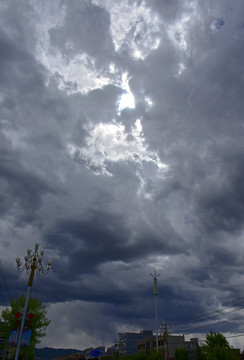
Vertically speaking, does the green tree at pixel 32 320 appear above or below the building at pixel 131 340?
below

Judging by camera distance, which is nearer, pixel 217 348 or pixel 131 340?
pixel 217 348

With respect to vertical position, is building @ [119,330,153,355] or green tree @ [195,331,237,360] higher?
building @ [119,330,153,355]

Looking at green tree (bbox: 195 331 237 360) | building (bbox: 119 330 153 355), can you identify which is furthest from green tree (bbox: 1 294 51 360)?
building (bbox: 119 330 153 355)

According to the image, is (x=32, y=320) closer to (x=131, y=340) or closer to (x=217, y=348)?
(x=217, y=348)

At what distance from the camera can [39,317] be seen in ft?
168

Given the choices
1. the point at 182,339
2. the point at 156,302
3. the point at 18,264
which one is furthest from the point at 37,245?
the point at 182,339

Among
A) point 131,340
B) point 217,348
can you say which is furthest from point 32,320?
point 131,340

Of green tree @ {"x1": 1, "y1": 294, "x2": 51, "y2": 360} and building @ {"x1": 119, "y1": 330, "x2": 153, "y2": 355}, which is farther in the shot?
building @ {"x1": 119, "y1": 330, "x2": 153, "y2": 355}

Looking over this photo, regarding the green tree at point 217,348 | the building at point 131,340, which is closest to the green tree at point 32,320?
the green tree at point 217,348

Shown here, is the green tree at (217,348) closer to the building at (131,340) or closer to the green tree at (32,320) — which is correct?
the green tree at (32,320)

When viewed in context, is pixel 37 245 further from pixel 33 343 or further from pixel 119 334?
pixel 119 334

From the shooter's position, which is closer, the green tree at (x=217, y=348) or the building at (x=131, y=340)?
the green tree at (x=217, y=348)

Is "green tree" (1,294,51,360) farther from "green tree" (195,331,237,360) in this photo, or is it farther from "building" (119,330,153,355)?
"building" (119,330,153,355)

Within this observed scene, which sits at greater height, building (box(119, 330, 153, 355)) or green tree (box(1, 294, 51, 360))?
building (box(119, 330, 153, 355))
